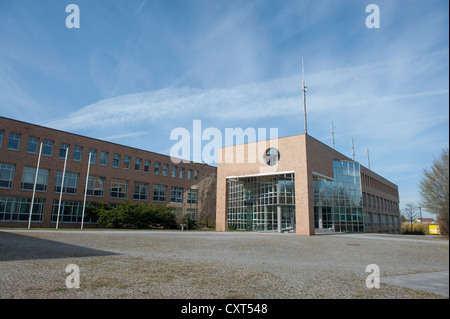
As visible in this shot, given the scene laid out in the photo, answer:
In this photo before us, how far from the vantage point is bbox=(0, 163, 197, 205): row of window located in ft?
102

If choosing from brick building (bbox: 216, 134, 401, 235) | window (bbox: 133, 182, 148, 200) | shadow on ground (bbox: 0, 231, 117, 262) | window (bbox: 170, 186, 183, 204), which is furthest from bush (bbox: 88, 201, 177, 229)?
shadow on ground (bbox: 0, 231, 117, 262)

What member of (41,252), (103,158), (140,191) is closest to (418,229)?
(41,252)

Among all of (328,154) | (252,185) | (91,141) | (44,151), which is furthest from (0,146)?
(328,154)

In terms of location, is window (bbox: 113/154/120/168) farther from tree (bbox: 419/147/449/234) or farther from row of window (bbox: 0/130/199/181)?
tree (bbox: 419/147/449/234)

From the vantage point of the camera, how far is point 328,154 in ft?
99.7

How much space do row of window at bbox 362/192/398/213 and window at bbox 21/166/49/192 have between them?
39505mm

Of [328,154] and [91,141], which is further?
[91,141]

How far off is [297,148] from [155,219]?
19.0 m

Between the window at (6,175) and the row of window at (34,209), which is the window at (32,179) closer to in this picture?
the window at (6,175)

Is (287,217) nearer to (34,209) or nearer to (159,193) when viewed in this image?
(159,193)

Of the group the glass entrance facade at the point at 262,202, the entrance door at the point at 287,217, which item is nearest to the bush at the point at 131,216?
the glass entrance facade at the point at 262,202

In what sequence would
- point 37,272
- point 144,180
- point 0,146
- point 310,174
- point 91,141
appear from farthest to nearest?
point 144,180 < point 91,141 < point 0,146 < point 310,174 < point 37,272
